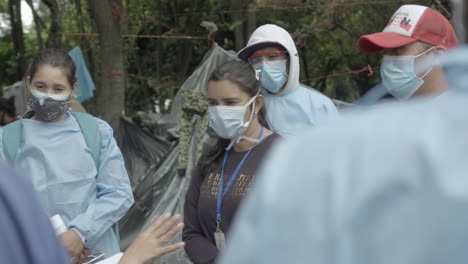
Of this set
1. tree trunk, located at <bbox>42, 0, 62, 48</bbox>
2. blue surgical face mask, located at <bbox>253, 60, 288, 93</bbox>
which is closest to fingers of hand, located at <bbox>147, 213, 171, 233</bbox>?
blue surgical face mask, located at <bbox>253, 60, 288, 93</bbox>

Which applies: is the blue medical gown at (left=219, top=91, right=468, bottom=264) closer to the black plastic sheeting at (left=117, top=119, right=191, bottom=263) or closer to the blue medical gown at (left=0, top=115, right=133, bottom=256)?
the blue medical gown at (left=0, top=115, right=133, bottom=256)

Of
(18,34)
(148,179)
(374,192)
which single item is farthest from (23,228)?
(18,34)

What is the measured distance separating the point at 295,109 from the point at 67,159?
156cm

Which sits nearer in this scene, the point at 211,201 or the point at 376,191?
the point at 376,191

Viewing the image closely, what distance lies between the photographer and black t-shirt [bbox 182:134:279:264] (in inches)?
114

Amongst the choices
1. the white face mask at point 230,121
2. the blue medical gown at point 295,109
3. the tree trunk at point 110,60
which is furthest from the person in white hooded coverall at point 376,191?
the tree trunk at point 110,60

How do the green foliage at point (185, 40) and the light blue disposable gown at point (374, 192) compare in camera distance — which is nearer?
the light blue disposable gown at point (374, 192)

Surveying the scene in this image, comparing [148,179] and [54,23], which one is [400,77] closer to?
[148,179]

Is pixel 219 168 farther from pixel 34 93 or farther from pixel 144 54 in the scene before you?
pixel 144 54

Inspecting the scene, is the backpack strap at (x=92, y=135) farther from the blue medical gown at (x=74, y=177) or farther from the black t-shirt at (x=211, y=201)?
the black t-shirt at (x=211, y=201)

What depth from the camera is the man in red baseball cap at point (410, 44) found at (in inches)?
120

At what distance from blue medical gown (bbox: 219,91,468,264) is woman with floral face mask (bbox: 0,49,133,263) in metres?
2.36

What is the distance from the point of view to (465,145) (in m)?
0.79

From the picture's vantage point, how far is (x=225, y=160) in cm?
307
